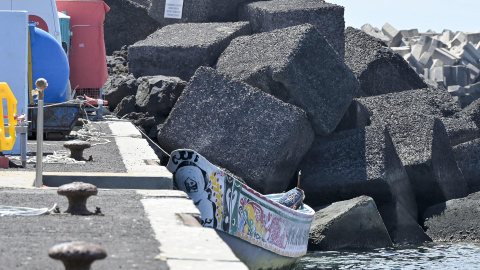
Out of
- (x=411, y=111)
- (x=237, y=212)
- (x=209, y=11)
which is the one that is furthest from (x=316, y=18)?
(x=237, y=212)

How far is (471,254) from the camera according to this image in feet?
38.3

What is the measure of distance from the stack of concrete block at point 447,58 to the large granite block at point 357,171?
8738 mm

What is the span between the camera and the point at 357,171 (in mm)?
12609

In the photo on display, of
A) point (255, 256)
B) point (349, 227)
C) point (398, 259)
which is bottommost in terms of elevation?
point (398, 259)

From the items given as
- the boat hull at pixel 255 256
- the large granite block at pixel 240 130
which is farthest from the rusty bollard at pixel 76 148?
the large granite block at pixel 240 130

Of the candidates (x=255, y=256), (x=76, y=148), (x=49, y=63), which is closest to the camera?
(x=76, y=148)

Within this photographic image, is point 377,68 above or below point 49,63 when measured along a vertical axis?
below

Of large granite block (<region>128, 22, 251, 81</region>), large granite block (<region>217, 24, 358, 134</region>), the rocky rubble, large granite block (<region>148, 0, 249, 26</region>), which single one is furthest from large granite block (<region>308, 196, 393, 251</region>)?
large granite block (<region>148, 0, 249, 26</region>)

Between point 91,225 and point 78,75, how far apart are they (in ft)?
32.0

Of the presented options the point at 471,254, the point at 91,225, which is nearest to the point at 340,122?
the point at 471,254

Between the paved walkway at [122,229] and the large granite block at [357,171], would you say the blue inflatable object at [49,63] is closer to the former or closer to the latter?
the large granite block at [357,171]

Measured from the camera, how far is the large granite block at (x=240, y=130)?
12164 mm

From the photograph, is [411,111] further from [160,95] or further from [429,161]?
[160,95]

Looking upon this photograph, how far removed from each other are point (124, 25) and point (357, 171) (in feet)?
30.1
